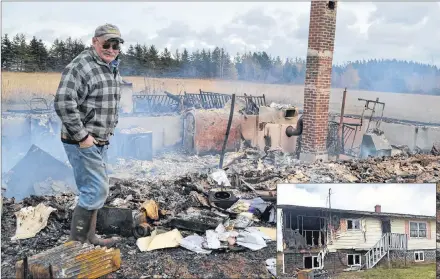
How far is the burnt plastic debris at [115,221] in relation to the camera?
206 inches

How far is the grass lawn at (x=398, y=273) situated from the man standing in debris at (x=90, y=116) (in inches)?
97.9

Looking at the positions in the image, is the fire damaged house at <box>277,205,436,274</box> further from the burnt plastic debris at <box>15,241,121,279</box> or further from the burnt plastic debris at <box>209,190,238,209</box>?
the burnt plastic debris at <box>15,241,121,279</box>

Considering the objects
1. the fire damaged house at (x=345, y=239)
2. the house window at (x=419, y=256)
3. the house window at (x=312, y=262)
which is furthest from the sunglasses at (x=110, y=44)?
the house window at (x=419, y=256)

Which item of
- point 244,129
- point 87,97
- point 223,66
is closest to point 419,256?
point 244,129

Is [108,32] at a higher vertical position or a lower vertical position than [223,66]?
higher

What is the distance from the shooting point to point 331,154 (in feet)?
20.3

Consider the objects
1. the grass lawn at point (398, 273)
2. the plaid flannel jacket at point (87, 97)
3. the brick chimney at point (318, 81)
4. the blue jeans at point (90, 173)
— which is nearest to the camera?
the plaid flannel jacket at point (87, 97)

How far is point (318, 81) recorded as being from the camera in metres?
6.14

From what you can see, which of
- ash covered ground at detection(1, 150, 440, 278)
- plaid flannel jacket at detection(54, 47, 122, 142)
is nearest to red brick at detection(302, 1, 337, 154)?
ash covered ground at detection(1, 150, 440, 278)

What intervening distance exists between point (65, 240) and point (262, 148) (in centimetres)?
226

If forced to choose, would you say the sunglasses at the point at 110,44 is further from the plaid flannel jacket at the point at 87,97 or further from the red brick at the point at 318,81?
the red brick at the point at 318,81

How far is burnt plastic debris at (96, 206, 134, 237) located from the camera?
5.23m

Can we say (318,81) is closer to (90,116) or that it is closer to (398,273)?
(398,273)

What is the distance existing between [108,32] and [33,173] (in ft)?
5.16
